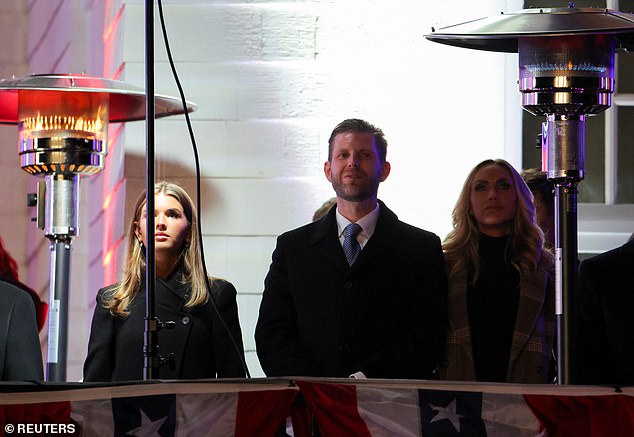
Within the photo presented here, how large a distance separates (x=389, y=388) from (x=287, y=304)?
1184 mm

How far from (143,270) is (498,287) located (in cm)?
114

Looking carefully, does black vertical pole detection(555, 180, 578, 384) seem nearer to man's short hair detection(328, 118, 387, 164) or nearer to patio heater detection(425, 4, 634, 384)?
patio heater detection(425, 4, 634, 384)

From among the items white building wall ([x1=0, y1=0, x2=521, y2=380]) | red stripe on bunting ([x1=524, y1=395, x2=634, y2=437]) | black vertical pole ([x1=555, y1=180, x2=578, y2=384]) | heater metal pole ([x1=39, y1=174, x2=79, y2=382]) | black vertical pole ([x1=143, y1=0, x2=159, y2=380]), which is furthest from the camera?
white building wall ([x1=0, y1=0, x2=521, y2=380])

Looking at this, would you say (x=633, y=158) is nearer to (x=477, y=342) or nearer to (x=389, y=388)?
(x=477, y=342)

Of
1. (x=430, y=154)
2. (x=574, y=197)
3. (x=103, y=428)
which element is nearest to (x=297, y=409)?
(x=103, y=428)

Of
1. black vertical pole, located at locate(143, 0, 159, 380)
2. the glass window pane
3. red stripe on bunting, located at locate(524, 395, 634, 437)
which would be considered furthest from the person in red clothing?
the glass window pane

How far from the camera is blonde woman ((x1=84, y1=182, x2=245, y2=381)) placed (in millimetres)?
3756

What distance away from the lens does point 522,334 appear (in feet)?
11.9

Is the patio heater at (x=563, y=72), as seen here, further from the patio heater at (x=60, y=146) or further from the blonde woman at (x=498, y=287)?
the patio heater at (x=60, y=146)

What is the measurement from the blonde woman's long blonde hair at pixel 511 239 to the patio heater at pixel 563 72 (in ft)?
2.34

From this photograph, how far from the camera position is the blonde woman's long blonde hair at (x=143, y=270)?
383cm

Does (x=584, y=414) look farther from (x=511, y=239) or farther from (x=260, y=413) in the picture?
(x=511, y=239)

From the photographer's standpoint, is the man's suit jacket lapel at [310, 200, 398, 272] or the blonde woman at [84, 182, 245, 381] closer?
the man's suit jacket lapel at [310, 200, 398, 272]

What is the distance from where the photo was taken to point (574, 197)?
299cm
